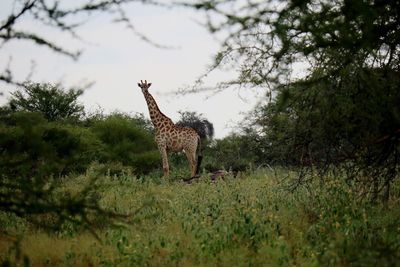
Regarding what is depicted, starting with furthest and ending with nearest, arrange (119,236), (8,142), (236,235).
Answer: (119,236) → (236,235) → (8,142)

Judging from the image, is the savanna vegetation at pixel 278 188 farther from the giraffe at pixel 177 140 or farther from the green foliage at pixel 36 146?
the giraffe at pixel 177 140

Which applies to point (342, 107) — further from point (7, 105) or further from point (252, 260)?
point (7, 105)

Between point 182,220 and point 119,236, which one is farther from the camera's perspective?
point 182,220

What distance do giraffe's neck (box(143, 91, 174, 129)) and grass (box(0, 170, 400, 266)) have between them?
30.8 ft

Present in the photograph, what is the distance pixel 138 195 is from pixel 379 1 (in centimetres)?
788

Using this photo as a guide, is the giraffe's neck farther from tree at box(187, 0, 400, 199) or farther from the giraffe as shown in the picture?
tree at box(187, 0, 400, 199)

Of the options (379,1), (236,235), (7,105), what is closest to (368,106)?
(379,1)

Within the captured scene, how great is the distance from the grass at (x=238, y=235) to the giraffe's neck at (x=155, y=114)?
9382 mm

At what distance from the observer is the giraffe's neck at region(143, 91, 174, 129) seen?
19.8 metres

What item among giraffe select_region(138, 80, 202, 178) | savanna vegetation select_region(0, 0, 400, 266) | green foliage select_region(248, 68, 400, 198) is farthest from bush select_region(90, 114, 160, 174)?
green foliage select_region(248, 68, 400, 198)

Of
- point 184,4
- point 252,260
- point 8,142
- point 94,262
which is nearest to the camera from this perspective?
point 8,142

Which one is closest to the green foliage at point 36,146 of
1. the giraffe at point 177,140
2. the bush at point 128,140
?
the giraffe at point 177,140

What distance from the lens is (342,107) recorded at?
704cm

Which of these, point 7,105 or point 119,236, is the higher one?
point 7,105
